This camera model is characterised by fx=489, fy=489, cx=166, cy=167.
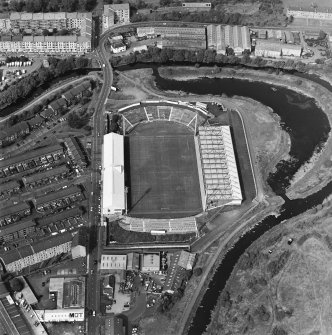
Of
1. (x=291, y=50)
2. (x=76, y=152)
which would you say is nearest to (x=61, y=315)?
(x=76, y=152)

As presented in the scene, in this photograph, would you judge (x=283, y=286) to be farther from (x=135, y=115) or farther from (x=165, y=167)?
(x=135, y=115)

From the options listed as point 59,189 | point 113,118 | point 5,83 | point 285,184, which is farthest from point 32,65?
point 285,184

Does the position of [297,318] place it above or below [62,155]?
below

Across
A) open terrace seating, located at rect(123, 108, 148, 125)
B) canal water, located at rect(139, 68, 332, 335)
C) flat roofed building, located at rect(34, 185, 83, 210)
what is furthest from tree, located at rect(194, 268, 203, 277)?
open terrace seating, located at rect(123, 108, 148, 125)

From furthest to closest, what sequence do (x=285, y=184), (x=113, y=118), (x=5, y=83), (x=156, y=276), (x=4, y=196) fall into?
(x=5, y=83) < (x=113, y=118) < (x=285, y=184) < (x=4, y=196) < (x=156, y=276)

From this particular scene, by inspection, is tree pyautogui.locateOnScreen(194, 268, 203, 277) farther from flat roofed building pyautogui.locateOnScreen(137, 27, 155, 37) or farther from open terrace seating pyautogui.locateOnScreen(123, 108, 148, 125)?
flat roofed building pyautogui.locateOnScreen(137, 27, 155, 37)

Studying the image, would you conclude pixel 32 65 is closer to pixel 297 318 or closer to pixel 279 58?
pixel 279 58
